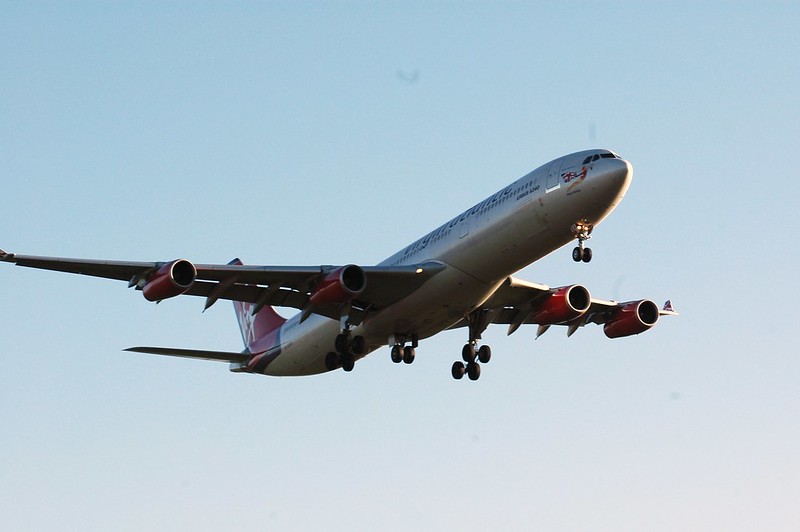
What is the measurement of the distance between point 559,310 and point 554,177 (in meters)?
8.91

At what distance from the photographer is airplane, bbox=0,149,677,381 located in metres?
41.3

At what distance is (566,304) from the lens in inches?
1918

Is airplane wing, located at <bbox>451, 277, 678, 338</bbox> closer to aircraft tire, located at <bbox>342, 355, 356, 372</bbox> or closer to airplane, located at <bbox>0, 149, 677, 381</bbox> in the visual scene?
airplane, located at <bbox>0, 149, 677, 381</bbox>

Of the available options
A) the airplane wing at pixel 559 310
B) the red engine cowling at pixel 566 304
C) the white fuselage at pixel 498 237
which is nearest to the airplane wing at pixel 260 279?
the white fuselage at pixel 498 237

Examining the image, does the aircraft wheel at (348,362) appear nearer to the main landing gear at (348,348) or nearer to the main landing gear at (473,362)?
the main landing gear at (348,348)

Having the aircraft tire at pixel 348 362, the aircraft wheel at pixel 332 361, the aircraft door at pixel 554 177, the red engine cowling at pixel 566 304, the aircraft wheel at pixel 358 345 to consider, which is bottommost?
the aircraft tire at pixel 348 362

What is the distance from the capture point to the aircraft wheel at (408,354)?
4750cm

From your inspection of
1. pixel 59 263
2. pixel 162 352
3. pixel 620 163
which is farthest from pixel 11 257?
pixel 620 163

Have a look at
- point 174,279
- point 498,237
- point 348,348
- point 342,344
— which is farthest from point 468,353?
point 174,279

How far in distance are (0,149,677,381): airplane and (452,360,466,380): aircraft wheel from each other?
1.6 inches

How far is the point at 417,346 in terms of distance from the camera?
4781 centimetres

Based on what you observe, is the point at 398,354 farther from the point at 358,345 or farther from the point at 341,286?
the point at 341,286

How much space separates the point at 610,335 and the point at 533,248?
1202 centimetres

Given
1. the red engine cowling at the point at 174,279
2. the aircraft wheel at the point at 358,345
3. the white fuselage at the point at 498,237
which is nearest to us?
the white fuselage at the point at 498,237
